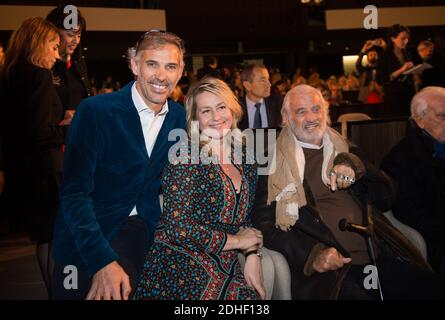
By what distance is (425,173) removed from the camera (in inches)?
121

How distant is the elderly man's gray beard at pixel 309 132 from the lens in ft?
9.32

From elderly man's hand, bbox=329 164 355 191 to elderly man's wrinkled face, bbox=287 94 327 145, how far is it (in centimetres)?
30

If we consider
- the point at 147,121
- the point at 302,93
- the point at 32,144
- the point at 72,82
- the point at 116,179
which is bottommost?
the point at 116,179

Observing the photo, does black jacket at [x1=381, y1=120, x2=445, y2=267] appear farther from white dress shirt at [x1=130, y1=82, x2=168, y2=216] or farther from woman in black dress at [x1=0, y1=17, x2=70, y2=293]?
→ woman in black dress at [x1=0, y1=17, x2=70, y2=293]

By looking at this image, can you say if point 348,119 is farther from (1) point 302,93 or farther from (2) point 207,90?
(2) point 207,90

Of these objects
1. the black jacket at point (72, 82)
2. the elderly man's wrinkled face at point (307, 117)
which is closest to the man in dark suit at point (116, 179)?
the elderly man's wrinkled face at point (307, 117)

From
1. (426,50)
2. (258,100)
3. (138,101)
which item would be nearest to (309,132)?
(138,101)

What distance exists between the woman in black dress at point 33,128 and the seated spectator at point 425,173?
182 cm

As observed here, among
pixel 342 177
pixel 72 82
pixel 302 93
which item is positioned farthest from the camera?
pixel 72 82

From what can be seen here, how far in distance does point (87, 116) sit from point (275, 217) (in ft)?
3.22

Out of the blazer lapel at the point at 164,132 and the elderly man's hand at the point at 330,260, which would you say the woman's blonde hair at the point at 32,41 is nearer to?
the blazer lapel at the point at 164,132

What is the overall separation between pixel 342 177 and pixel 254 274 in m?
0.64

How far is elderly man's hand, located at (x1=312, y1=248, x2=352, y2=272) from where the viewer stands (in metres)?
2.52

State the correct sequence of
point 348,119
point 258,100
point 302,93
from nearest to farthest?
point 302,93, point 348,119, point 258,100
